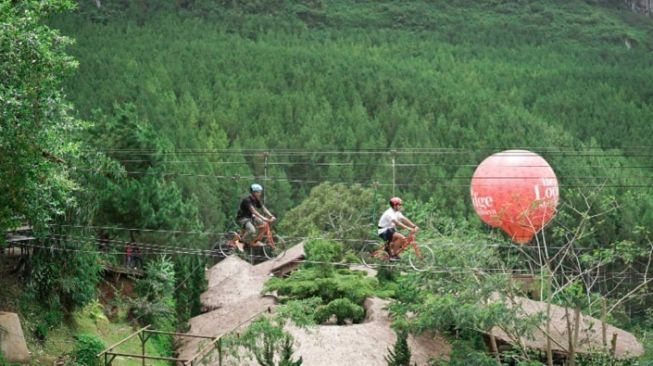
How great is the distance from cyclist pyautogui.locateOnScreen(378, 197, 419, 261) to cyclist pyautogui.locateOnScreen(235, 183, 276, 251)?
9.36 ft

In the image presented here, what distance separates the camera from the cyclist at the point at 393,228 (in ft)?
88.3

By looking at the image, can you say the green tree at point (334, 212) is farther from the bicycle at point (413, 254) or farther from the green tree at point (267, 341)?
the green tree at point (267, 341)

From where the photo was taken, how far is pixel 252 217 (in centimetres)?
2825

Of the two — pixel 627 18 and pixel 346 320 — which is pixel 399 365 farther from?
pixel 627 18

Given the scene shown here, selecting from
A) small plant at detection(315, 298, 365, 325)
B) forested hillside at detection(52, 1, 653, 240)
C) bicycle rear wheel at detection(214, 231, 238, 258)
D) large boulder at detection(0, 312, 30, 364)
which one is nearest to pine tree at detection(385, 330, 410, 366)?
small plant at detection(315, 298, 365, 325)

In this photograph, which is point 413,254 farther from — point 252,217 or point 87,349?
point 87,349

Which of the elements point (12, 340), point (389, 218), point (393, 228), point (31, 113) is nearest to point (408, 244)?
point (393, 228)

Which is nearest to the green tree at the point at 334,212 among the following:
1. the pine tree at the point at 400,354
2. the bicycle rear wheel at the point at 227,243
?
the bicycle rear wheel at the point at 227,243

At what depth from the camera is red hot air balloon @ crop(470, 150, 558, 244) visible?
103 feet

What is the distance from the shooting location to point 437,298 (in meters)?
28.9

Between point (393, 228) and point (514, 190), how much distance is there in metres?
5.79

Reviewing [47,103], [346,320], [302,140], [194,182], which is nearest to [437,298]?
[346,320]

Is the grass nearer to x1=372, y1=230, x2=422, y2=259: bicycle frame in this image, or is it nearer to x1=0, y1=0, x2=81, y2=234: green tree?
x1=0, y1=0, x2=81, y2=234: green tree

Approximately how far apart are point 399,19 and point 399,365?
122480 millimetres
